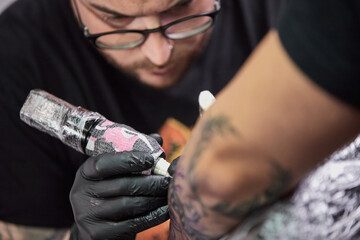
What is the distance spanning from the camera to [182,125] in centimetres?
139

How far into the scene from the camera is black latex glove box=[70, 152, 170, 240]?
0.91 meters

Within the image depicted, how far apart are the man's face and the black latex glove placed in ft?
1.25

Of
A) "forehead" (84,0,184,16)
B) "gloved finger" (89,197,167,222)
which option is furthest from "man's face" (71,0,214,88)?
"gloved finger" (89,197,167,222)

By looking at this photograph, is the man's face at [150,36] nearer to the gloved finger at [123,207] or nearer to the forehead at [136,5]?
the forehead at [136,5]

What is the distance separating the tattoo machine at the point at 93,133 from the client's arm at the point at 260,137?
0.25m

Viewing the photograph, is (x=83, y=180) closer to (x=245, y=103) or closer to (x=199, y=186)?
(x=199, y=186)

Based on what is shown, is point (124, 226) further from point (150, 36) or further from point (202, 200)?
point (150, 36)

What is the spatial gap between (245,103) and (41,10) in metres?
0.95

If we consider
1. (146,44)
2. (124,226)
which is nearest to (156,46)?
(146,44)

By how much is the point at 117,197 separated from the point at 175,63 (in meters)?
0.50

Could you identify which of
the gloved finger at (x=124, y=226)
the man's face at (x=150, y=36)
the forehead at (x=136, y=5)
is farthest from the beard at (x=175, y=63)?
the gloved finger at (x=124, y=226)

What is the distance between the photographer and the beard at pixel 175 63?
4.10 ft

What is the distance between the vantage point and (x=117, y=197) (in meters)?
0.99

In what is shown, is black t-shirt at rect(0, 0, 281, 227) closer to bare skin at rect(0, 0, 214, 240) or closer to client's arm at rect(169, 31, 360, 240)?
bare skin at rect(0, 0, 214, 240)
